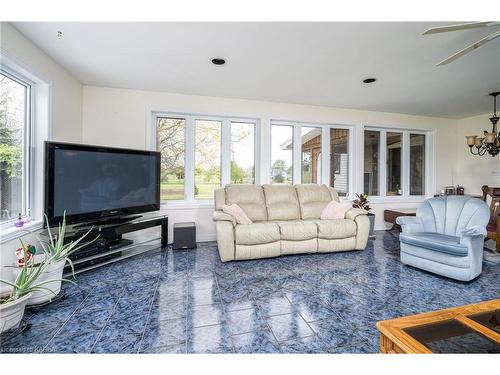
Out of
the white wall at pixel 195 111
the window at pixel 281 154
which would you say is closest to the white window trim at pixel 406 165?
the white wall at pixel 195 111

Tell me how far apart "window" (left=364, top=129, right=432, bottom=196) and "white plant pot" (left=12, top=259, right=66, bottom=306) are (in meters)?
5.08

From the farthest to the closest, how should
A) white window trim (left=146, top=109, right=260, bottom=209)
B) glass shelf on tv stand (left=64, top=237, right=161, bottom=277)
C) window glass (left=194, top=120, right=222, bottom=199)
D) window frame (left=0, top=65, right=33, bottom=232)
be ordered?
window glass (left=194, top=120, right=222, bottom=199) < white window trim (left=146, top=109, right=260, bottom=209) < glass shelf on tv stand (left=64, top=237, right=161, bottom=277) < window frame (left=0, top=65, right=33, bottom=232)

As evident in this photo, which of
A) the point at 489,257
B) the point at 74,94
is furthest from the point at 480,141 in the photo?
the point at 74,94

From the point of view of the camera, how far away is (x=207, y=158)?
4.24m

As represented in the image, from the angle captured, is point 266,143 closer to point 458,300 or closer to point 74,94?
point 74,94

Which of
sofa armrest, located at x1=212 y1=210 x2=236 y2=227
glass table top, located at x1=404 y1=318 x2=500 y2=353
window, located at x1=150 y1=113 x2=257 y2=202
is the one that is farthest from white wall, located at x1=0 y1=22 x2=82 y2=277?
glass table top, located at x1=404 y1=318 x2=500 y2=353

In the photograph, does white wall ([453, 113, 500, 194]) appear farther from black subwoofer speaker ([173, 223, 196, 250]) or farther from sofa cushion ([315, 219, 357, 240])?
black subwoofer speaker ([173, 223, 196, 250])

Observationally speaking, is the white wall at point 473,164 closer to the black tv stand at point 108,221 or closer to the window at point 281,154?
the window at point 281,154

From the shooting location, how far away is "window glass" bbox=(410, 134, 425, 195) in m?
5.34

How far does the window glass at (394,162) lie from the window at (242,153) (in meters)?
3.04

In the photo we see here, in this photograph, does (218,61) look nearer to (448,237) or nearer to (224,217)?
(224,217)

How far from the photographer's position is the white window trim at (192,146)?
Result: 396cm

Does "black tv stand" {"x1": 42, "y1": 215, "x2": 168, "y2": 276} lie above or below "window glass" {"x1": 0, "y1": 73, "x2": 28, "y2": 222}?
below

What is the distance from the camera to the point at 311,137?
4766 mm
